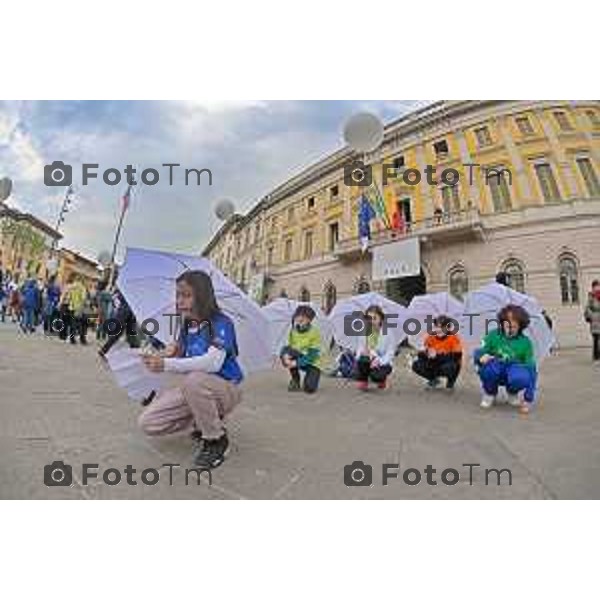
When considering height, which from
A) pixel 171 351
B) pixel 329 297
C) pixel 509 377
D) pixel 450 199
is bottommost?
pixel 509 377

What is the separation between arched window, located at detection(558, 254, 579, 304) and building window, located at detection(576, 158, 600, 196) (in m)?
0.35

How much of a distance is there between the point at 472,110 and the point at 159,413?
7.22ft

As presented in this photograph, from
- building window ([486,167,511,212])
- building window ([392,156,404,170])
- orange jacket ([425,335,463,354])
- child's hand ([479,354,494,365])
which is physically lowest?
child's hand ([479,354,494,365])

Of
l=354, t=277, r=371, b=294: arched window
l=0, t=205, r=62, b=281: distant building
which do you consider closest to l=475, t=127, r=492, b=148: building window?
l=354, t=277, r=371, b=294: arched window

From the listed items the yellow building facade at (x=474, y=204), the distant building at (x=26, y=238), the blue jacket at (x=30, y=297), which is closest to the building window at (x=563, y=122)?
the yellow building facade at (x=474, y=204)

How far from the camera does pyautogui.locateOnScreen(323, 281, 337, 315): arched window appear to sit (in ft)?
9.04

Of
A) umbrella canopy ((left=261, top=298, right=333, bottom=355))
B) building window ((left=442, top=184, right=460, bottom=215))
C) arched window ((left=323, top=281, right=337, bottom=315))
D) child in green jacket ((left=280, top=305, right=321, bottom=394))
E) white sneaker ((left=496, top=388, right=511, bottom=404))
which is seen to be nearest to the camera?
building window ((left=442, top=184, right=460, bottom=215))

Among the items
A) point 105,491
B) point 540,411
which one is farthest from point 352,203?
point 540,411

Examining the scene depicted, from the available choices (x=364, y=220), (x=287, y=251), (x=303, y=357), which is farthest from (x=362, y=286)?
(x=303, y=357)

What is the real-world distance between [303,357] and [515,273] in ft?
7.37

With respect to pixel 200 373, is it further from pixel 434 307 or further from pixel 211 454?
pixel 434 307

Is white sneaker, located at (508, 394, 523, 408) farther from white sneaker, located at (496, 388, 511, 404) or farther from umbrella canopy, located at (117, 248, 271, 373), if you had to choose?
umbrella canopy, located at (117, 248, 271, 373)

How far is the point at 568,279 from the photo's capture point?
238cm

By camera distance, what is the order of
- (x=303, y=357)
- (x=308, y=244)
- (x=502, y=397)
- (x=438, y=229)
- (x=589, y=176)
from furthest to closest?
(x=303, y=357) → (x=502, y=397) → (x=308, y=244) → (x=438, y=229) → (x=589, y=176)
